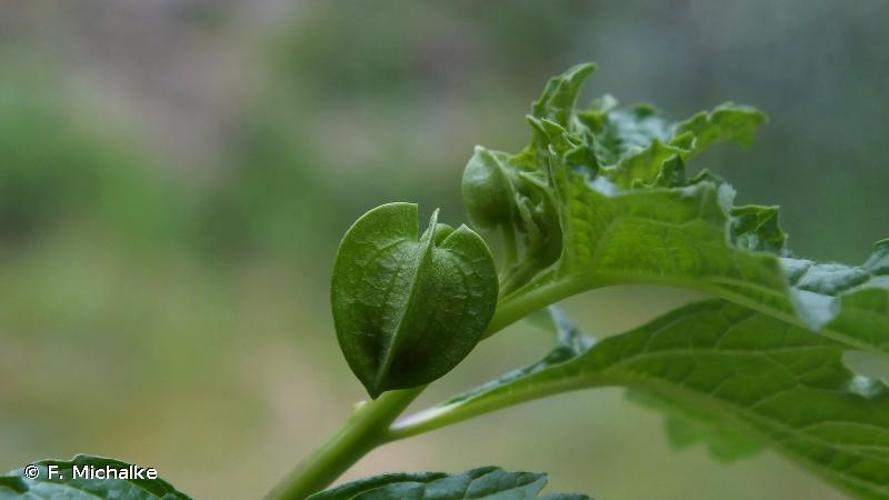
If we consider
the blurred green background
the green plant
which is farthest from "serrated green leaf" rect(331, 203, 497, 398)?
the blurred green background

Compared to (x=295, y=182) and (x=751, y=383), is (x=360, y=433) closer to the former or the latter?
(x=751, y=383)

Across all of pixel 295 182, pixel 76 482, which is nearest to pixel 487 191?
pixel 76 482

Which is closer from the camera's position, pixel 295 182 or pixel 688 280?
pixel 688 280

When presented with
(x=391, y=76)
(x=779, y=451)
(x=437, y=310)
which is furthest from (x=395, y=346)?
(x=391, y=76)

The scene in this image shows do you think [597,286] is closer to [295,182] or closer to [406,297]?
[406,297]

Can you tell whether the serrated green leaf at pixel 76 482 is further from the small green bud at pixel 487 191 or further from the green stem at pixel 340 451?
the small green bud at pixel 487 191

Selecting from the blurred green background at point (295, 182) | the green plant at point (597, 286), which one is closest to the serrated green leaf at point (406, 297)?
the green plant at point (597, 286)

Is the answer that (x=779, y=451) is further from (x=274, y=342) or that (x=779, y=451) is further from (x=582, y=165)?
(x=274, y=342)

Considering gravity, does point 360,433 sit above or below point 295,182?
below

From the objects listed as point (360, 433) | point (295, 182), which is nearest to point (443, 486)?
point (360, 433)
